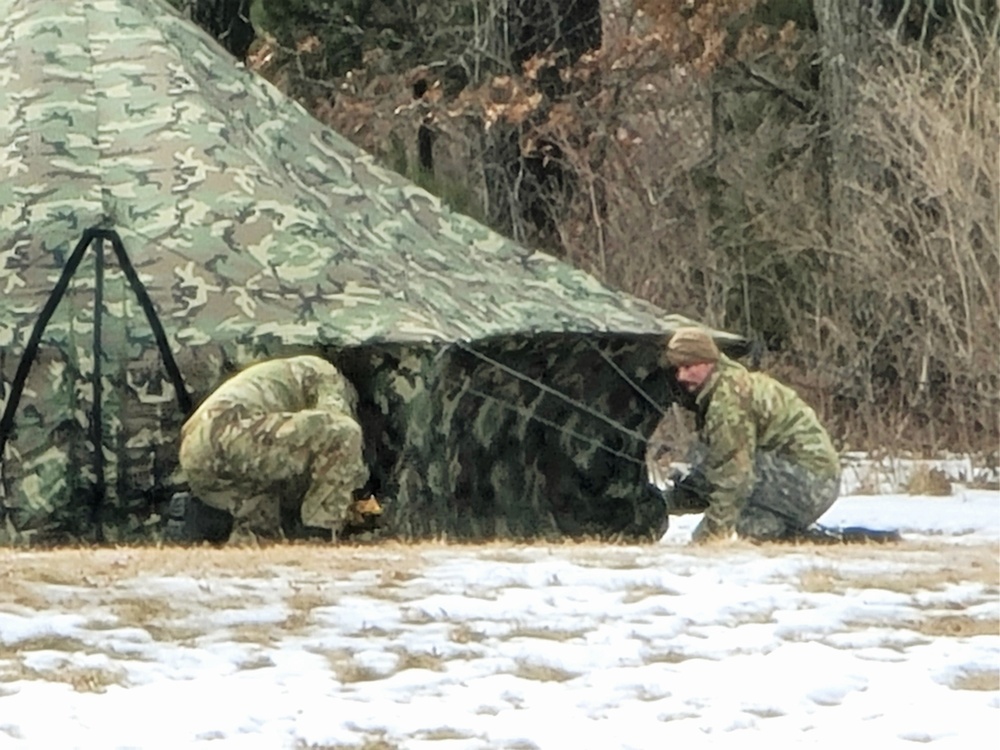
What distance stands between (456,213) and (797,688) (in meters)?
6.20

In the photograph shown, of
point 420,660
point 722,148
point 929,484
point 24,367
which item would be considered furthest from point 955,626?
point 722,148

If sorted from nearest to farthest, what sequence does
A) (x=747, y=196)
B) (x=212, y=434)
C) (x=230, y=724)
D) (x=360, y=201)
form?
(x=230, y=724), (x=212, y=434), (x=360, y=201), (x=747, y=196)

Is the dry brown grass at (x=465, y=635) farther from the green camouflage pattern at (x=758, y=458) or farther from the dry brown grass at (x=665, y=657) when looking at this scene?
the green camouflage pattern at (x=758, y=458)

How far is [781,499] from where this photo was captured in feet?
34.4

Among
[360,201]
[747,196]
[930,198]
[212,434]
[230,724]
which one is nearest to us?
[230,724]

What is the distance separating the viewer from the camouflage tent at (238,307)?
10742 mm

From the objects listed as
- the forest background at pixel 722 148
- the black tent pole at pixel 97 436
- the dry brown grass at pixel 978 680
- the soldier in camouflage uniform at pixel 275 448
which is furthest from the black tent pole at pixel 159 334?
the forest background at pixel 722 148

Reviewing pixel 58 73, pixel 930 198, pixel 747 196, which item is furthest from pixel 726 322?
pixel 58 73

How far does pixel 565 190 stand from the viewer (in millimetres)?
21516

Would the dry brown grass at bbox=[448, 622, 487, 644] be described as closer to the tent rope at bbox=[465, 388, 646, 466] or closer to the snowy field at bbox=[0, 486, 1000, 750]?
the snowy field at bbox=[0, 486, 1000, 750]

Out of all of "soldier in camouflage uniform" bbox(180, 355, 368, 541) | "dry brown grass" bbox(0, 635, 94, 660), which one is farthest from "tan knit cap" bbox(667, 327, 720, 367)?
"dry brown grass" bbox(0, 635, 94, 660)

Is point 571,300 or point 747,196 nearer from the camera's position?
point 571,300

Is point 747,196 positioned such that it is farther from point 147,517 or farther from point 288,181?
point 147,517

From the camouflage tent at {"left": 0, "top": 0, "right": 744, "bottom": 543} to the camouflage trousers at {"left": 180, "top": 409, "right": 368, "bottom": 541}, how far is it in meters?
0.56
